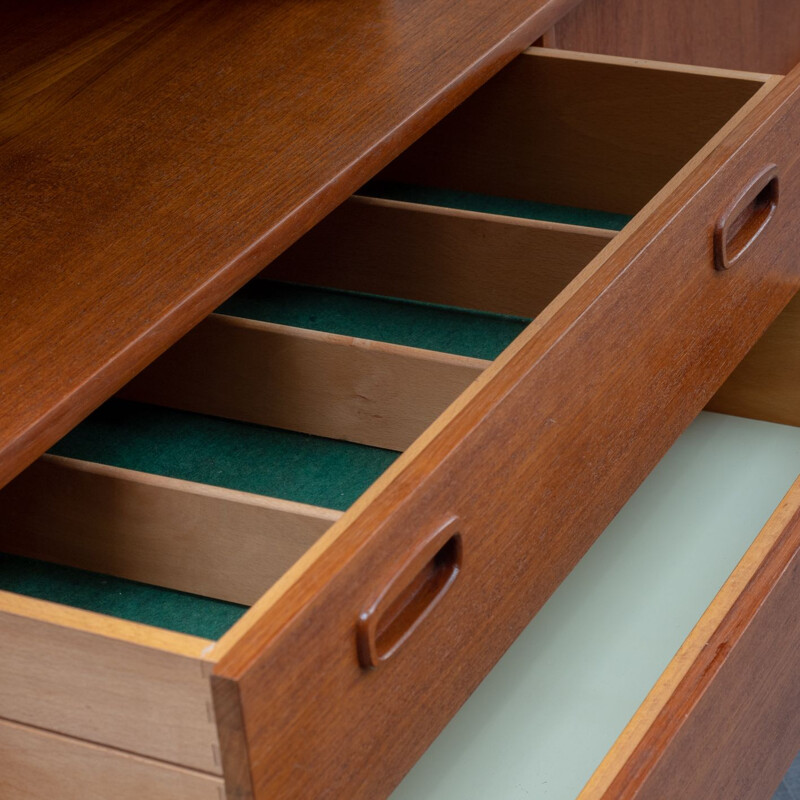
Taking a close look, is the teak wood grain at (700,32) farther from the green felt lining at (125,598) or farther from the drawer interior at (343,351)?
the green felt lining at (125,598)

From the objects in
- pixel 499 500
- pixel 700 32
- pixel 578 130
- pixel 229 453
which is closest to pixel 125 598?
pixel 229 453

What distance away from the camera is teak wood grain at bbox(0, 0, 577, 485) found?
2.17ft

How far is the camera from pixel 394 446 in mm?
937

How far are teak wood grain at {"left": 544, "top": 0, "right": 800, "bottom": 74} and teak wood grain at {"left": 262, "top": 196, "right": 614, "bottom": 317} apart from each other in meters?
0.36

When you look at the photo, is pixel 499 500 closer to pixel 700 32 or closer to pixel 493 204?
pixel 493 204

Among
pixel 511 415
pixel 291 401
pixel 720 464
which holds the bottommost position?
pixel 720 464

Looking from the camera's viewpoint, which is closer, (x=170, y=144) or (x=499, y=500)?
(x=499, y=500)

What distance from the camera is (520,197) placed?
1.23 metres

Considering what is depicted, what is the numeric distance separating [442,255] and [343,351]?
8.4 inches

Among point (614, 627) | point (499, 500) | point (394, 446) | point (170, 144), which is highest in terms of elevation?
point (170, 144)

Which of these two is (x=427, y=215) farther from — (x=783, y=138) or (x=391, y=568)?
(x=391, y=568)

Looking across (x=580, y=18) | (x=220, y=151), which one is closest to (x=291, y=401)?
(x=220, y=151)

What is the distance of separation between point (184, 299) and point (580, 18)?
0.78 m

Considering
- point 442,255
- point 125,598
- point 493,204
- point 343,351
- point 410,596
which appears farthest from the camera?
point 493,204
